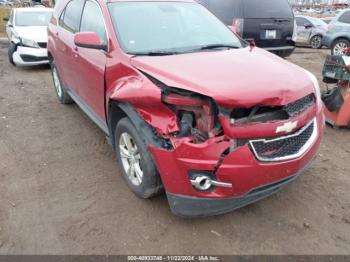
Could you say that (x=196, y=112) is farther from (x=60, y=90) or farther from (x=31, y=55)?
(x=31, y=55)

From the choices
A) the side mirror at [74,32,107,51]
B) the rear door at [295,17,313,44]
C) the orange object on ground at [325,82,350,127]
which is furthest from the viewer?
the rear door at [295,17,313,44]

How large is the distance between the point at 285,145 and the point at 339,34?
10485 mm

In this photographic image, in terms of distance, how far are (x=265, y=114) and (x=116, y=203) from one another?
5.41 ft

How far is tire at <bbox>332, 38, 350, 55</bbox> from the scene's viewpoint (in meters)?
11.4

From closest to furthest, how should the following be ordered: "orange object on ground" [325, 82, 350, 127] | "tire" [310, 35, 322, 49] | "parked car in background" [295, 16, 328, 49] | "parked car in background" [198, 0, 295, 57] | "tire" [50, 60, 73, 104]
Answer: "orange object on ground" [325, 82, 350, 127] < "tire" [50, 60, 73, 104] < "parked car in background" [198, 0, 295, 57] < "parked car in background" [295, 16, 328, 49] < "tire" [310, 35, 322, 49]

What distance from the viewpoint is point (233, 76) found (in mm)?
2641

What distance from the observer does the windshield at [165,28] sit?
3334 millimetres

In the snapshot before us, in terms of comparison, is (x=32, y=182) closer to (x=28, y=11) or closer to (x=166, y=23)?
(x=166, y=23)

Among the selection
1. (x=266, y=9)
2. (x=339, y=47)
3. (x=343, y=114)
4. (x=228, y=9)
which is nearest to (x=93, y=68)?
(x=343, y=114)

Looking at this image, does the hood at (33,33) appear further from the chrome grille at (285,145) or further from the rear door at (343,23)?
the rear door at (343,23)

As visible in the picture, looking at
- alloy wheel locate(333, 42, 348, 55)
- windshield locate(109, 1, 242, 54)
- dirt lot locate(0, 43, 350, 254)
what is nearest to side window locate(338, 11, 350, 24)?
alloy wheel locate(333, 42, 348, 55)

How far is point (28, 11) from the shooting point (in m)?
9.78

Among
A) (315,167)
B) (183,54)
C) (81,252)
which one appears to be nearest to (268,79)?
(183,54)

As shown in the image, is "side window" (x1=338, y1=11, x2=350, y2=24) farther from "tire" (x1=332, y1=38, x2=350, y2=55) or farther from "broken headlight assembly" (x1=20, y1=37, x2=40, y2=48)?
"broken headlight assembly" (x1=20, y1=37, x2=40, y2=48)
